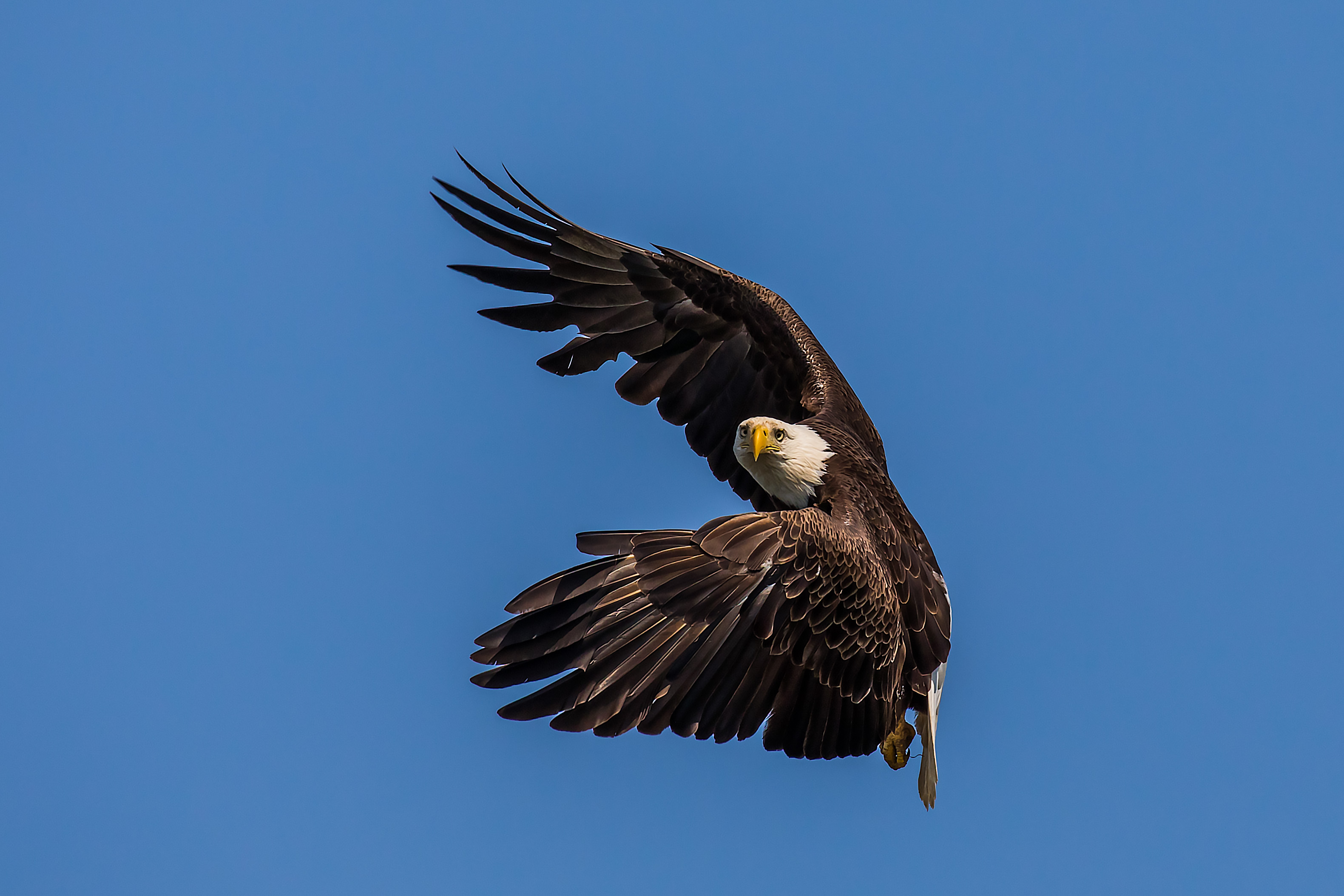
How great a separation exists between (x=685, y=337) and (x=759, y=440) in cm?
205

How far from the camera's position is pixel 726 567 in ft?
26.8

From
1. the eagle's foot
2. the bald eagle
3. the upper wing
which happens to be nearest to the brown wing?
the bald eagle

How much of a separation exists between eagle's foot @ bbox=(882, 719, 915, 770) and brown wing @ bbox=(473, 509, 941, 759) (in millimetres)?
1240

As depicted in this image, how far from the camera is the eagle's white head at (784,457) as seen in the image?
10094 mm

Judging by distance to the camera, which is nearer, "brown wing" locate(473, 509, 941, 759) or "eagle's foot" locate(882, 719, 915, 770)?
"brown wing" locate(473, 509, 941, 759)

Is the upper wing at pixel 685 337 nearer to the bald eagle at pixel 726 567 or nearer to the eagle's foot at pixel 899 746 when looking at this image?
the bald eagle at pixel 726 567

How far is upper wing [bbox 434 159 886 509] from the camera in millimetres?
11367

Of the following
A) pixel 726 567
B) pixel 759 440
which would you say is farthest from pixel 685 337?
pixel 726 567

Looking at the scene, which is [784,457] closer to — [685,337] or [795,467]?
[795,467]

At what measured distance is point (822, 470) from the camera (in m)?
10.1

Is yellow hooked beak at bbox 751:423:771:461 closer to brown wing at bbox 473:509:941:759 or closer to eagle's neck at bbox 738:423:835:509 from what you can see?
eagle's neck at bbox 738:423:835:509

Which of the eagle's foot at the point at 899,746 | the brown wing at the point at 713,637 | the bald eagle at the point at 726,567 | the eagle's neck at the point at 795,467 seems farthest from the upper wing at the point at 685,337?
the brown wing at the point at 713,637

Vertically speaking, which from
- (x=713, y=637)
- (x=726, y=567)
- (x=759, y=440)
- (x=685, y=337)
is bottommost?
(x=713, y=637)

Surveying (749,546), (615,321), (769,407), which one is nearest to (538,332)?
(615,321)
